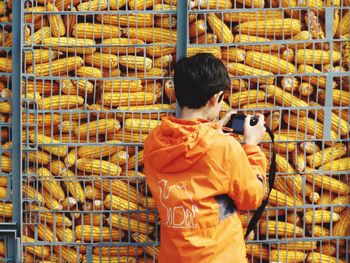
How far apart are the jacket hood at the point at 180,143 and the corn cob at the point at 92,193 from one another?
0.82 m

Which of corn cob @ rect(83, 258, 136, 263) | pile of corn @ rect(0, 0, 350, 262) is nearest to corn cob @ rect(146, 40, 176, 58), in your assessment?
pile of corn @ rect(0, 0, 350, 262)

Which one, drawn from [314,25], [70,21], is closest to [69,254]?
[70,21]

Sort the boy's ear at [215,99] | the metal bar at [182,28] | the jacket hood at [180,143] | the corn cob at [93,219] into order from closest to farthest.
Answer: the jacket hood at [180,143], the boy's ear at [215,99], the metal bar at [182,28], the corn cob at [93,219]

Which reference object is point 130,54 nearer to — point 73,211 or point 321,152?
point 73,211

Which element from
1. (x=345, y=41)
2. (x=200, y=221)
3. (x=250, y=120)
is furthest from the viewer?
(x=345, y=41)

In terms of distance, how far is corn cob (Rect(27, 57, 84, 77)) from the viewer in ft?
11.6

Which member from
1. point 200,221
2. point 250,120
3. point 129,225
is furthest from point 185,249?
point 129,225

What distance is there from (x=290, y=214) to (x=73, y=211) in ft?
3.68

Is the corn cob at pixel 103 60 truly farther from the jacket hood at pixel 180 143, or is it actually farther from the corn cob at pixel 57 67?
the jacket hood at pixel 180 143

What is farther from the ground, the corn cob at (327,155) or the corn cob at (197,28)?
the corn cob at (197,28)

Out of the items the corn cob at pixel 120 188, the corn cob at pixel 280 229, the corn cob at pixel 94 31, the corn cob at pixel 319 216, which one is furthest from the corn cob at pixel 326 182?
the corn cob at pixel 94 31

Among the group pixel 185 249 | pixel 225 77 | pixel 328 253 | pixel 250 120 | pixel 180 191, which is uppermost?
pixel 225 77

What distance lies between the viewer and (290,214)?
3568 mm

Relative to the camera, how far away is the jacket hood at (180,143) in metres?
2.68
